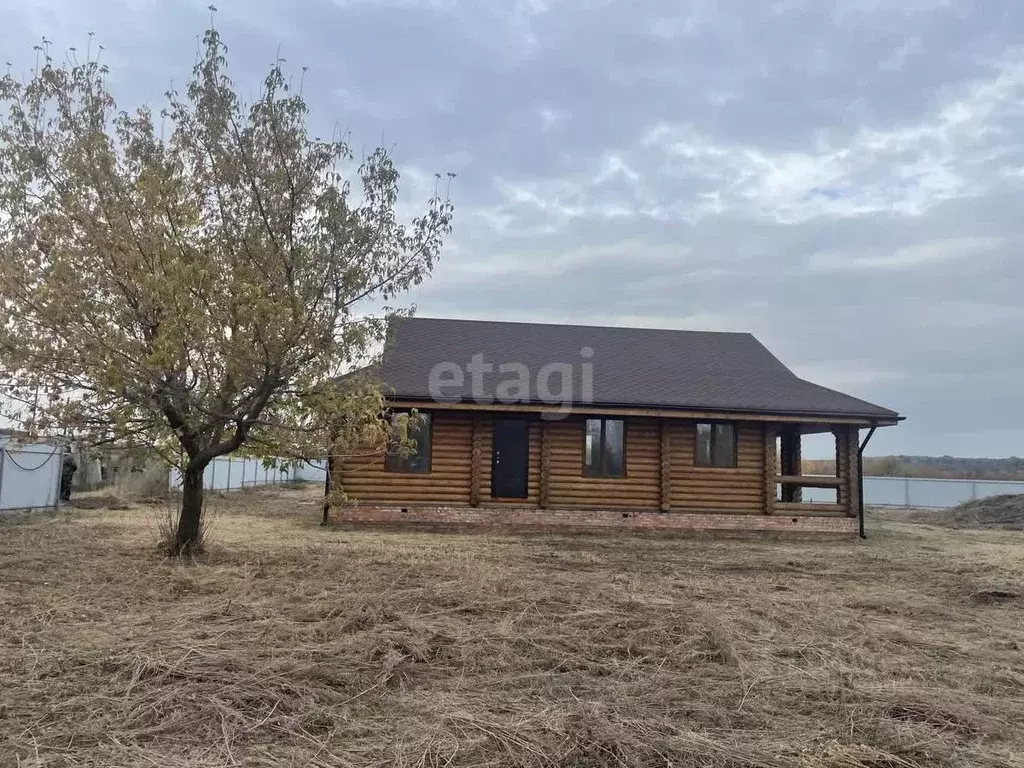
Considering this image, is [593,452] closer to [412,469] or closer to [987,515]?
[412,469]

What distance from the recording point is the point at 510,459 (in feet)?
52.5

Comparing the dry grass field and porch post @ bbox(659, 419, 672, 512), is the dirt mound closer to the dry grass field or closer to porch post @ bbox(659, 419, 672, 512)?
porch post @ bbox(659, 419, 672, 512)

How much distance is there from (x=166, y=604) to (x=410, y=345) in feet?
35.0

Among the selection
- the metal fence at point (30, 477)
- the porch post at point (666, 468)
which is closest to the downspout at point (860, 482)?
the porch post at point (666, 468)

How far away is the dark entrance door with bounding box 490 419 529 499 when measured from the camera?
15922 mm

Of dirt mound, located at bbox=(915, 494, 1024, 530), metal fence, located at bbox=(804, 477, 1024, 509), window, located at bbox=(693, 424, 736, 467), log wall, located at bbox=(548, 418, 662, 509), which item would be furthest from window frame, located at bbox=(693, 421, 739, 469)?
metal fence, located at bbox=(804, 477, 1024, 509)

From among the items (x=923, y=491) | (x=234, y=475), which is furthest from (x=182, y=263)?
(x=923, y=491)

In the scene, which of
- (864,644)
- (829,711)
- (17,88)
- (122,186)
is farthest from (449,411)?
(829,711)

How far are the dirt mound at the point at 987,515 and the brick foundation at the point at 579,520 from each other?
274 inches

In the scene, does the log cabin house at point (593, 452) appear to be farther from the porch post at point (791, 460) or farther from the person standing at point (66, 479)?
the person standing at point (66, 479)

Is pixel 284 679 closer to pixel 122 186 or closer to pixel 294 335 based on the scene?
pixel 294 335

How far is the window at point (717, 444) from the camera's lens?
15992 millimetres

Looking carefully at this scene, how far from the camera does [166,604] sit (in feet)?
23.2

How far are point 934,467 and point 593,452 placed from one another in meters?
40.4
